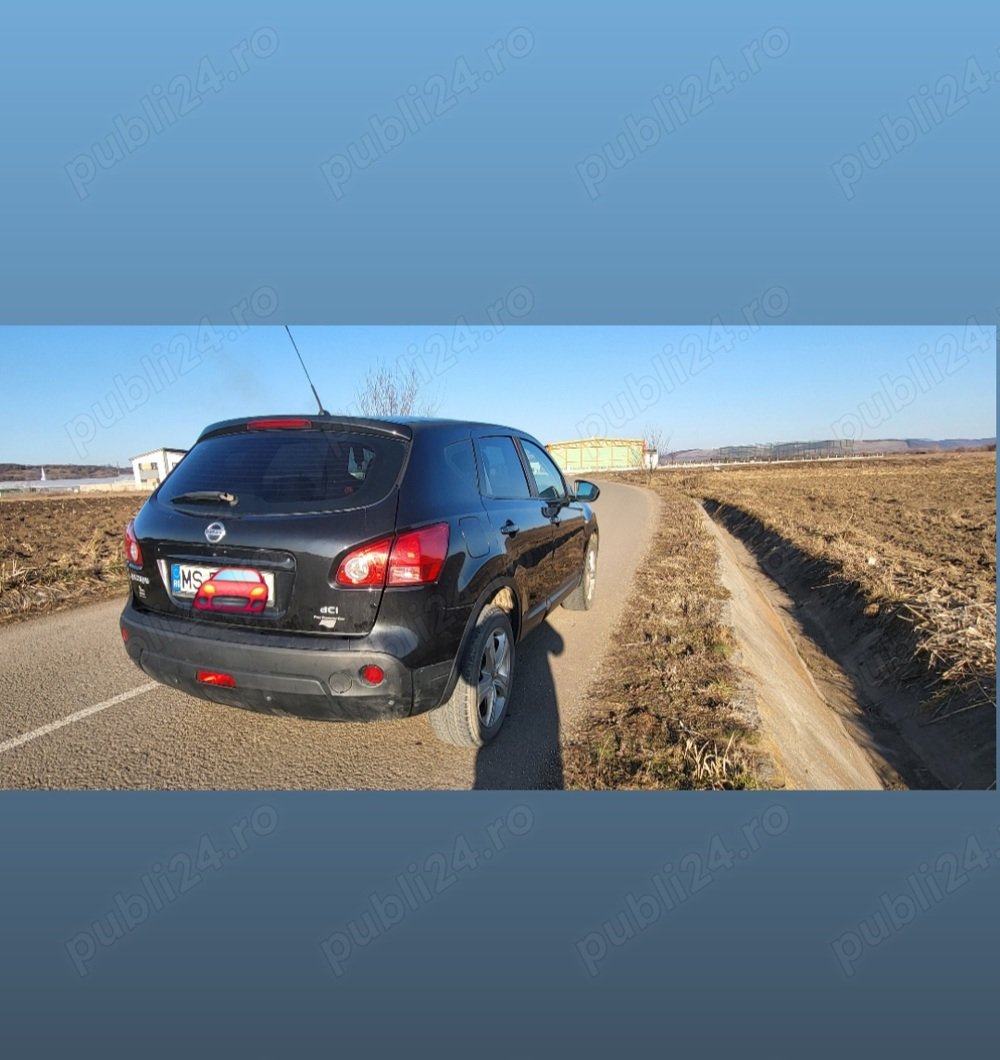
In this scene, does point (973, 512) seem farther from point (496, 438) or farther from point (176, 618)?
point (176, 618)

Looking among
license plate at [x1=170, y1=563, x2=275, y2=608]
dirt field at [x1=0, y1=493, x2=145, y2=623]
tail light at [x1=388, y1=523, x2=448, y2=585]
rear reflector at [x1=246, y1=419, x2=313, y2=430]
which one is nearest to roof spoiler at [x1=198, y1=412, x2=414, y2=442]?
rear reflector at [x1=246, y1=419, x2=313, y2=430]

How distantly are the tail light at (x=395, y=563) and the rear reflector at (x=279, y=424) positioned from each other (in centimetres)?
79

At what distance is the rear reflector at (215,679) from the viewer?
100 inches

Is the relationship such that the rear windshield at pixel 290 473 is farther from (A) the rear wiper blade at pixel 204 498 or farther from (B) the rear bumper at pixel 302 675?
(B) the rear bumper at pixel 302 675

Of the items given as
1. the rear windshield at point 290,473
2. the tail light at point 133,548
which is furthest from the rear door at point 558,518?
the tail light at point 133,548

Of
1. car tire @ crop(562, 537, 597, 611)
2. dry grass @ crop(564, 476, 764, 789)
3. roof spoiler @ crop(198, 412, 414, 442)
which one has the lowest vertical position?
dry grass @ crop(564, 476, 764, 789)

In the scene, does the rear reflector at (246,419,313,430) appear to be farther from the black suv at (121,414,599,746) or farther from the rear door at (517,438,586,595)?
the rear door at (517,438,586,595)

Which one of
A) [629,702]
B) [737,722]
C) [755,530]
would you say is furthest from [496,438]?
[755,530]

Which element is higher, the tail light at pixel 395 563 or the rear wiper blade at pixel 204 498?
the rear wiper blade at pixel 204 498

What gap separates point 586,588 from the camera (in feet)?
19.2

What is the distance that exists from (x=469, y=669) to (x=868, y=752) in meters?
3.89

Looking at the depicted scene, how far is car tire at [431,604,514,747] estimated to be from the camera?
2.88m

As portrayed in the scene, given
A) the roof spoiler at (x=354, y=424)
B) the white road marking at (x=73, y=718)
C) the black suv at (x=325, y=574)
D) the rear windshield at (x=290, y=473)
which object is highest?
the roof spoiler at (x=354, y=424)

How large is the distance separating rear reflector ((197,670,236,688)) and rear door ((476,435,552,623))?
1.51 m
